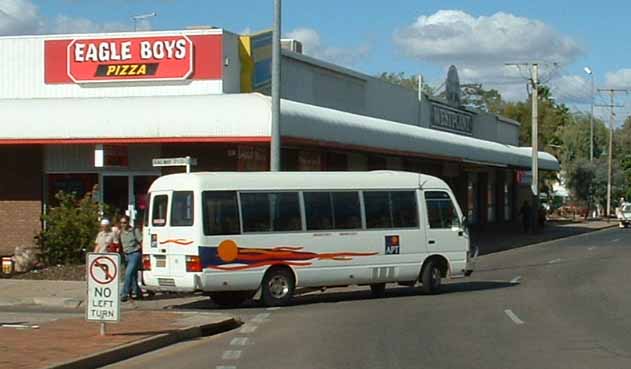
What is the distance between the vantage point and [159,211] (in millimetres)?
20156

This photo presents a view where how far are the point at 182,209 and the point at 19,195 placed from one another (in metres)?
12.9

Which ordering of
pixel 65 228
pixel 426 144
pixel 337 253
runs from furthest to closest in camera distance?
pixel 426 144 < pixel 65 228 < pixel 337 253

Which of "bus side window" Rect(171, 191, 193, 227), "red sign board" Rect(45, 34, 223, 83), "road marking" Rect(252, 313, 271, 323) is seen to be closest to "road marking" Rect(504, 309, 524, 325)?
"road marking" Rect(252, 313, 271, 323)

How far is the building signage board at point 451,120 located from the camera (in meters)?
51.6

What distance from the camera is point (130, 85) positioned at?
30.2m

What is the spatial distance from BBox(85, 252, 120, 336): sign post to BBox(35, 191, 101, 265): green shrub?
13408mm

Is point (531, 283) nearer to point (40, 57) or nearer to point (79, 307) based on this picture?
point (79, 307)

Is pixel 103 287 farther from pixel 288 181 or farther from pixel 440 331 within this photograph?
pixel 288 181

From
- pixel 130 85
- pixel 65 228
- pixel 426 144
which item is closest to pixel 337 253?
pixel 65 228

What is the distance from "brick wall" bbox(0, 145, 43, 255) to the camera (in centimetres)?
3100

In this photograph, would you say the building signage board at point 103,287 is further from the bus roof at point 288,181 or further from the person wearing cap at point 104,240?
the person wearing cap at point 104,240

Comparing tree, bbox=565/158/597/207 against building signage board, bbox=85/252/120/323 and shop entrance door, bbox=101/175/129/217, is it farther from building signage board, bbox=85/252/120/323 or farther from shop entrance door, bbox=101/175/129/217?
building signage board, bbox=85/252/120/323

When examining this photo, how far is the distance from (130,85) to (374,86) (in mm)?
15136

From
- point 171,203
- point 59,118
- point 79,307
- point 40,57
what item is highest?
point 40,57
